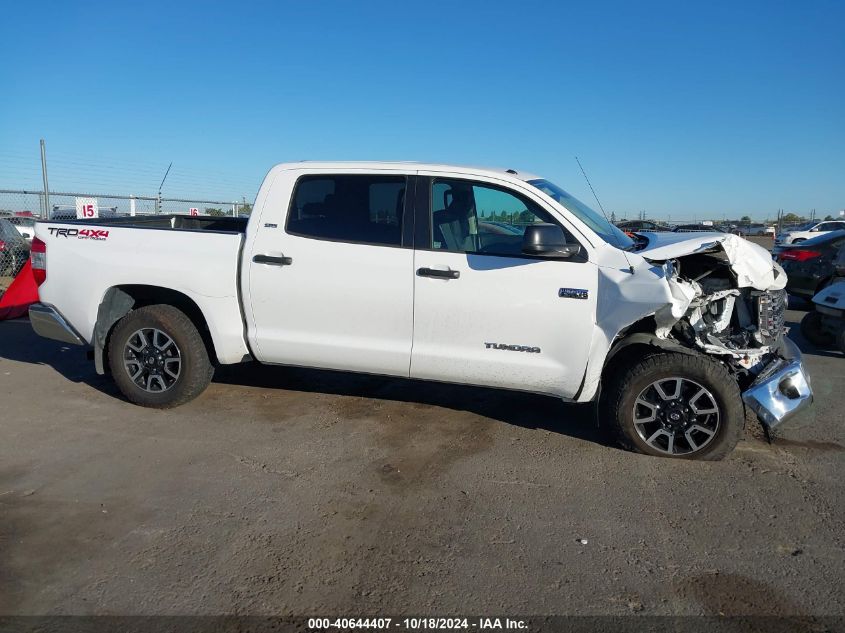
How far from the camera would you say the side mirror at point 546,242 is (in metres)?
4.18

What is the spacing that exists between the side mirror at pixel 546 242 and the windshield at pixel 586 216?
361 mm

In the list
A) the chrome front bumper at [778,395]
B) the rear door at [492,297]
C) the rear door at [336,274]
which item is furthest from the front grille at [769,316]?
the rear door at [336,274]

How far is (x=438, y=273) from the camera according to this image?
4.47m

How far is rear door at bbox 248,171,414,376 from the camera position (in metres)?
4.61

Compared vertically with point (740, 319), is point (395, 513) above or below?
below

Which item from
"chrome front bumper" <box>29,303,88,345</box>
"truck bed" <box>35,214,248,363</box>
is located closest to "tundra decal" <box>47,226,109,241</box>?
"truck bed" <box>35,214,248,363</box>

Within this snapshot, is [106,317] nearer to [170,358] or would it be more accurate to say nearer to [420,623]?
[170,358]

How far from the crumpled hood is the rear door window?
1.77 metres

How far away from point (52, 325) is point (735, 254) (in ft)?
17.6

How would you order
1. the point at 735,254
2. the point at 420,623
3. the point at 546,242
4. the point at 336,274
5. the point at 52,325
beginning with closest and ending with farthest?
the point at 420,623, the point at 546,242, the point at 735,254, the point at 336,274, the point at 52,325

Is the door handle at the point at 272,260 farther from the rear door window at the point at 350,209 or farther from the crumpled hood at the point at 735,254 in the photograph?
the crumpled hood at the point at 735,254

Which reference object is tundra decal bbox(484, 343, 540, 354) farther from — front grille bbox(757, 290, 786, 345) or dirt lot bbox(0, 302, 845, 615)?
front grille bbox(757, 290, 786, 345)

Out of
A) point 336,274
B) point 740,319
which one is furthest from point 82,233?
point 740,319

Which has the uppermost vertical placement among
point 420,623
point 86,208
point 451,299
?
point 86,208
